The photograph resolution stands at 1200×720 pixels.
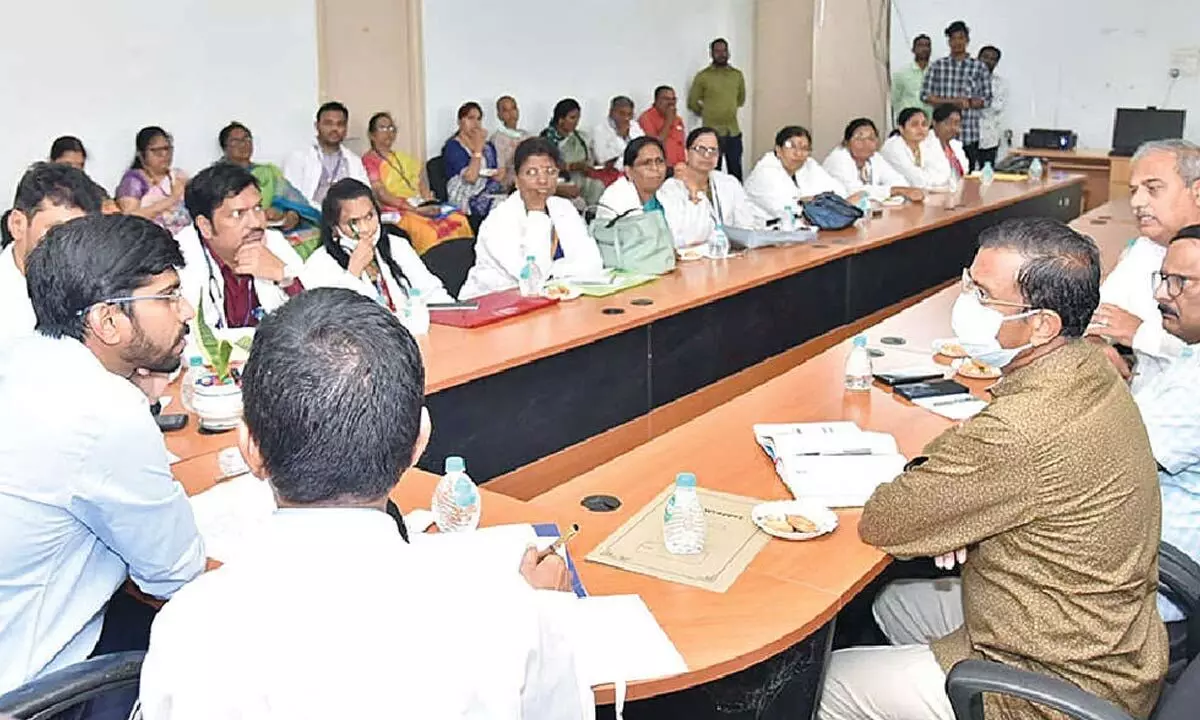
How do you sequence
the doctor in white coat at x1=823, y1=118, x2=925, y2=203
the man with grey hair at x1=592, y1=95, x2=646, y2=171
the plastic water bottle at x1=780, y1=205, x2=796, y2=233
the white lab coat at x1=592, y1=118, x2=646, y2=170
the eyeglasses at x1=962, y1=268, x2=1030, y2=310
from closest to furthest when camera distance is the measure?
the eyeglasses at x1=962, y1=268, x2=1030, y2=310 → the plastic water bottle at x1=780, y1=205, x2=796, y2=233 → the doctor in white coat at x1=823, y1=118, x2=925, y2=203 → the man with grey hair at x1=592, y1=95, x2=646, y2=171 → the white lab coat at x1=592, y1=118, x2=646, y2=170

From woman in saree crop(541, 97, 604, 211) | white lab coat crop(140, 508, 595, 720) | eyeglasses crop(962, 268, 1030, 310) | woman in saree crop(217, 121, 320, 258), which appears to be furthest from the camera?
woman in saree crop(541, 97, 604, 211)

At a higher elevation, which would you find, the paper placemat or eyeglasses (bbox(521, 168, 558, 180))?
eyeglasses (bbox(521, 168, 558, 180))

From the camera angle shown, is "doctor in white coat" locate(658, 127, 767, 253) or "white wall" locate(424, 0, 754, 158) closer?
"doctor in white coat" locate(658, 127, 767, 253)

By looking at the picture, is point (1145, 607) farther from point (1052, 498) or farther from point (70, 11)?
point (70, 11)

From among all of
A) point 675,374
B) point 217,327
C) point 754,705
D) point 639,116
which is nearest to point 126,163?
point 217,327

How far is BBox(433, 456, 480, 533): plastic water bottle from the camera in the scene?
2195 mm

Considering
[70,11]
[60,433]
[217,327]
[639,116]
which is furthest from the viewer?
[639,116]

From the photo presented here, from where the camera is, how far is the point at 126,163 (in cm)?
632

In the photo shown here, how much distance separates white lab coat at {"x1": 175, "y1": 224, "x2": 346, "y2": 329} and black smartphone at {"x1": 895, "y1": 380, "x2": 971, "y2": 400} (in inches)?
73.0

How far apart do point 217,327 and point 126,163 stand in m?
3.22

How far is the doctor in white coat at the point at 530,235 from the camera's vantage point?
471 centimetres

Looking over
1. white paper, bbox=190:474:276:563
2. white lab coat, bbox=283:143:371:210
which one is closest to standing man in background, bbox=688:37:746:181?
white lab coat, bbox=283:143:371:210

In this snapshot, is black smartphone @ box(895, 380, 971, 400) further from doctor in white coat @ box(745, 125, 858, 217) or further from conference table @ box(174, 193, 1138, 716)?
doctor in white coat @ box(745, 125, 858, 217)

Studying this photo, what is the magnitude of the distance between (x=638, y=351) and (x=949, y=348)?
1.06 metres
